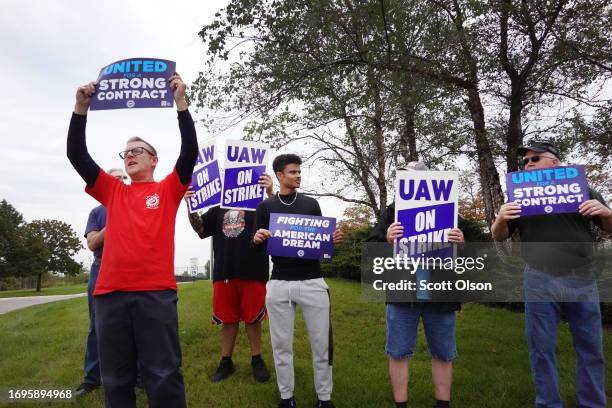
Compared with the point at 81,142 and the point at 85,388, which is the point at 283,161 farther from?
the point at 85,388

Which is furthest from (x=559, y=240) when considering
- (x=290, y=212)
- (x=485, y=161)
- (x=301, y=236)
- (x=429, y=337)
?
(x=485, y=161)

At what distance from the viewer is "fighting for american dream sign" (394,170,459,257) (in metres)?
3.69

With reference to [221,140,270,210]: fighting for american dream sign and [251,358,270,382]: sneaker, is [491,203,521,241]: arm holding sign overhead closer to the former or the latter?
[221,140,270,210]: fighting for american dream sign

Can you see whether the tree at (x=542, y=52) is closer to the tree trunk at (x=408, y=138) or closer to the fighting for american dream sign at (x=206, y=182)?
the tree trunk at (x=408, y=138)

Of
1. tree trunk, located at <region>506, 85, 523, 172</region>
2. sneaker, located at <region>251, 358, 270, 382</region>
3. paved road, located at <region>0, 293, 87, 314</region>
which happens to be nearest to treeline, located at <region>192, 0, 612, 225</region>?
tree trunk, located at <region>506, 85, 523, 172</region>

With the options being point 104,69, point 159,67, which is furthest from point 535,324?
point 104,69

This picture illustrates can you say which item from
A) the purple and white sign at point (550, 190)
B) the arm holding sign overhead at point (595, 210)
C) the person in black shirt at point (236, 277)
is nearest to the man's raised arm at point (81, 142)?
the person in black shirt at point (236, 277)

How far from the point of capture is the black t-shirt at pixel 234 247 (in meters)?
4.73

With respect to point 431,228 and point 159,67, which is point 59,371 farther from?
point 431,228

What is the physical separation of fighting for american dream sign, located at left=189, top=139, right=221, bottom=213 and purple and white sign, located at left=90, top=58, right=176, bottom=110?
151 cm

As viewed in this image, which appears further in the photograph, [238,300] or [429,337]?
[238,300]

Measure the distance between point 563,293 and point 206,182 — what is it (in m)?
3.57

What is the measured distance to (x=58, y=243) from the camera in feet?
156

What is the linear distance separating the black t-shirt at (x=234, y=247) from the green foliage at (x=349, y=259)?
423 inches
